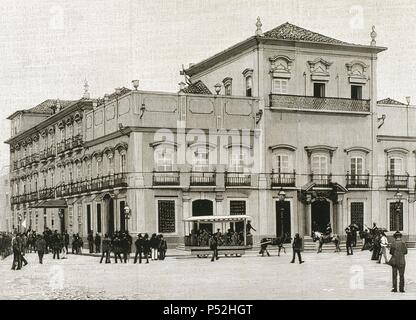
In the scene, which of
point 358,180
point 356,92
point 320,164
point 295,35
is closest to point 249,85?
point 295,35

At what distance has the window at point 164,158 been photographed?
1391 inches

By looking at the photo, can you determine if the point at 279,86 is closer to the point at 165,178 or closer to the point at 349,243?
the point at 165,178

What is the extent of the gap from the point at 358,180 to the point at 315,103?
13.9 feet

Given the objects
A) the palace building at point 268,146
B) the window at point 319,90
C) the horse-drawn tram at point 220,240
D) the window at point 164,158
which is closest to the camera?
the horse-drawn tram at point 220,240

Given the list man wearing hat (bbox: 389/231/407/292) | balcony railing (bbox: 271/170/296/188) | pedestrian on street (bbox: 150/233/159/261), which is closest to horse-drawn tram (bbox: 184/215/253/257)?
pedestrian on street (bbox: 150/233/159/261)

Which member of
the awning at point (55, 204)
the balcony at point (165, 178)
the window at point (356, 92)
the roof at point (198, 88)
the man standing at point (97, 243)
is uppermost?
the roof at point (198, 88)

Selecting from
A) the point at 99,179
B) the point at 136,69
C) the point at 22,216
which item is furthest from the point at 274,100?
the point at 22,216

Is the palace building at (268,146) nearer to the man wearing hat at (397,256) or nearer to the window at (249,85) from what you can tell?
the window at (249,85)

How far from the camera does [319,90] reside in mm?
38688

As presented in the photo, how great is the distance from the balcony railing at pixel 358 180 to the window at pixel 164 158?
8.79 meters

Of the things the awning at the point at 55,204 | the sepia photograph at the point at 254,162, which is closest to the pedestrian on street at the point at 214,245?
the sepia photograph at the point at 254,162

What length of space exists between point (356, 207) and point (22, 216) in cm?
2519

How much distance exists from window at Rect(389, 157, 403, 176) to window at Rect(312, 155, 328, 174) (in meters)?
3.18

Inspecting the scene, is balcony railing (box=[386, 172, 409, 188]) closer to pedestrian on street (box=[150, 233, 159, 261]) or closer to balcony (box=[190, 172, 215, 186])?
balcony (box=[190, 172, 215, 186])
